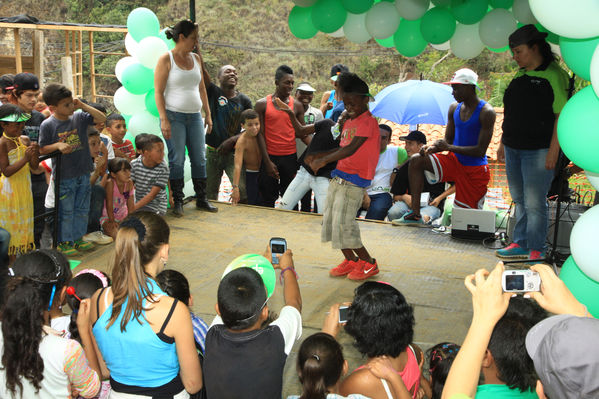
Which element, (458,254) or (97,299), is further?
(458,254)

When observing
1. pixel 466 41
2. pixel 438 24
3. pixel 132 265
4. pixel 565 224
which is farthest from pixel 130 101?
pixel 565 224

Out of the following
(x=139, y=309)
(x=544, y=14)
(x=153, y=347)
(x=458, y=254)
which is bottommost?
(x=458, y=254)

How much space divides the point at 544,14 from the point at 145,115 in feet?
13.2

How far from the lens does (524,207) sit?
4.20m

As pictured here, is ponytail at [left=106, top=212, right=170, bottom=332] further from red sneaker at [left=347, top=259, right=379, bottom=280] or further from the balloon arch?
the balloon arch

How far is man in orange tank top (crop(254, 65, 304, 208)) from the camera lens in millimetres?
5746

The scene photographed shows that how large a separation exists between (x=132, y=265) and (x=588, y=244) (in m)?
1.65

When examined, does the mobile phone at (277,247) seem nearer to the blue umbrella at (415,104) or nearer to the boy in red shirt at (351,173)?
the boy in red shirt at (351,173)

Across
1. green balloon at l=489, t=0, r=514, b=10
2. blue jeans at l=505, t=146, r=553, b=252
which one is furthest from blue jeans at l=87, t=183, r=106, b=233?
green balloon at l=489, t=0, r=514, b=10

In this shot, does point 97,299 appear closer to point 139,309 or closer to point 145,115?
point 139,309

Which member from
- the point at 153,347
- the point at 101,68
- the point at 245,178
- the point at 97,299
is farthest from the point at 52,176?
the point at 101,68

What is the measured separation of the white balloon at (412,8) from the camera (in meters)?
4.90

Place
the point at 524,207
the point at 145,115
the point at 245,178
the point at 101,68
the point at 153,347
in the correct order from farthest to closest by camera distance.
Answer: the point at 101,68
the point at 245,178
the point at 145,115
the point at 524,207
the point at 153,347

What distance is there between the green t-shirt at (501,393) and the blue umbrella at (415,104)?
16.6ft
